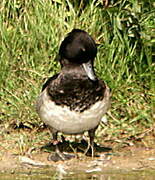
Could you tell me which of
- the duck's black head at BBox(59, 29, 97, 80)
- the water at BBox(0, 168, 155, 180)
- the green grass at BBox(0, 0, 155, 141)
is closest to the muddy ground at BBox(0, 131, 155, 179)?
the water at BBox(0, 168, 155, 180)

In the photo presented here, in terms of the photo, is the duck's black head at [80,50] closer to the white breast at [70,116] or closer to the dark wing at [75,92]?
the dark wing at [75,92]

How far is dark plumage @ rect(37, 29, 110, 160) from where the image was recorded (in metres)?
6.03

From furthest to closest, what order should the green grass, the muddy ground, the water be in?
1. the green grass
2. the muddy ground
3. the water

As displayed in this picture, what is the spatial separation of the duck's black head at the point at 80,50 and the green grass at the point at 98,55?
1.29 meters

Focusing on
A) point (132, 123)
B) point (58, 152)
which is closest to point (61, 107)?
point (58, 152)

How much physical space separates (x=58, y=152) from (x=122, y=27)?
1851 millimetres

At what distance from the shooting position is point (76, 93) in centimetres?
607

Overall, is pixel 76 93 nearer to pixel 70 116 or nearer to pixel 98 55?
pixel 70 116

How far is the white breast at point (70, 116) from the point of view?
6.03m

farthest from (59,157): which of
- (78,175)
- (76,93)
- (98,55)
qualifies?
(98,55)

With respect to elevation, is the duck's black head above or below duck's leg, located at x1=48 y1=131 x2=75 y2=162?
above

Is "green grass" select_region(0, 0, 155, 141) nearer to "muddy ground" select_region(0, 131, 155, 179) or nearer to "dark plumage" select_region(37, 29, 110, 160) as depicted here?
"muddy ground" select_region(0, 131, 155, 179)

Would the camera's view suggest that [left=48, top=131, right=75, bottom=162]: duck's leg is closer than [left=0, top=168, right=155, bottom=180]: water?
No

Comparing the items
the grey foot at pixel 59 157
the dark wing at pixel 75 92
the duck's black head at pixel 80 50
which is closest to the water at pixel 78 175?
the grey foot at pixel 59 157
